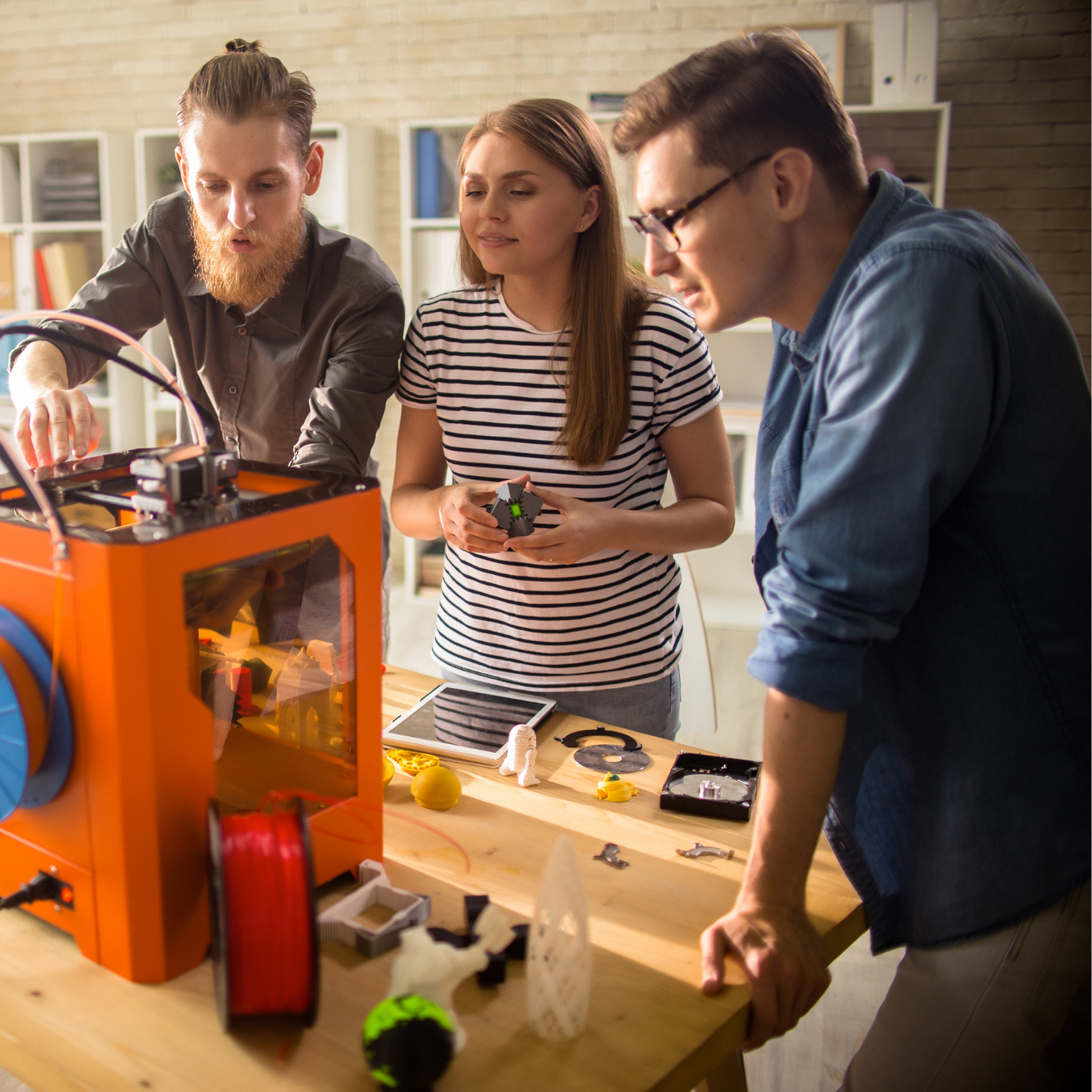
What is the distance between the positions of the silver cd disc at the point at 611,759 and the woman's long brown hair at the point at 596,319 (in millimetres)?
443

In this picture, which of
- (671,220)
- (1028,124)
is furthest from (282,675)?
(1028,124)

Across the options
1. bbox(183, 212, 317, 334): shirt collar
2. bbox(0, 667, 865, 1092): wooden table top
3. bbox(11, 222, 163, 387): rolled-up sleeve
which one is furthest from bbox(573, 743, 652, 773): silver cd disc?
bbox(11, 222, 163, 387): rolled-up sleeve

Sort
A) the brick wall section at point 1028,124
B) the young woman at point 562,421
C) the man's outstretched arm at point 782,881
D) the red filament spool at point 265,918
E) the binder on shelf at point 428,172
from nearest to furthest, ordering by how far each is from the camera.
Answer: the red filament spool at point 265,918
the man's outstretched arm at point 782,881
the young woman at point 562,421
the brick wall section at point 1028,124
the binder on shelf at point 428,172

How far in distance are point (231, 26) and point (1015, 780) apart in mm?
4985

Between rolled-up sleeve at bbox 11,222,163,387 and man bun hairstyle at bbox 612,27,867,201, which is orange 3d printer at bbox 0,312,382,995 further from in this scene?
rolled-up sleeve at bbox 11,222,163,387

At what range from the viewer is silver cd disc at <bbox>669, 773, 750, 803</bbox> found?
1161 mm

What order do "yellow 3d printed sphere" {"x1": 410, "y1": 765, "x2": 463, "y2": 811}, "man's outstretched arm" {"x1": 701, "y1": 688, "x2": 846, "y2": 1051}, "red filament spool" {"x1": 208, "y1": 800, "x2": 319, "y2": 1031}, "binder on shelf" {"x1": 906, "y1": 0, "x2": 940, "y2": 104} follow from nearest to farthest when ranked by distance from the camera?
"red filament spool" {"x1": 208, "y1": 800, "x2": 319, "y2": 1031} < "man's outstretched arm" {"x1": 701, "y1": 688, "x2": 846, "y2": 1051} < "yellow 3d printed sphere" {"x1": 410, "y1": 765, "x2": 463, "y2": 811} < "binder on shelf" {"x1": 906, "y1": 0, "x2": 940, "y2": 104}

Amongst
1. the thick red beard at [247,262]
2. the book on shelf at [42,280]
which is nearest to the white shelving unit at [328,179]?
the book on shelf at [42,280]

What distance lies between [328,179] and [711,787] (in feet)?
12.9

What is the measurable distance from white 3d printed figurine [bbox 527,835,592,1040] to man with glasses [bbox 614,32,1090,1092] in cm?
13

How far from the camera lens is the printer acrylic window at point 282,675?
888 mm

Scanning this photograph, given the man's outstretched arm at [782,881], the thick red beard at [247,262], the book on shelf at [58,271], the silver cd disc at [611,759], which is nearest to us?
the man's outstretched arm at [782,881]

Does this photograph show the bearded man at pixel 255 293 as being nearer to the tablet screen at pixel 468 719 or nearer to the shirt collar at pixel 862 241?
the tablet screen at pixel 468 719

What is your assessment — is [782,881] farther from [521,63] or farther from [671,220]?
[521,63]
